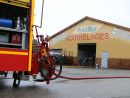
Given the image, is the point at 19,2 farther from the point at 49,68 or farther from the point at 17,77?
the point at 49,68

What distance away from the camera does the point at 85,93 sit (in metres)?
9.99

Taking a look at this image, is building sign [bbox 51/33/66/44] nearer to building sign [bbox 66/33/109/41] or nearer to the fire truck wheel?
building sign [bbox 66/33/109/41]

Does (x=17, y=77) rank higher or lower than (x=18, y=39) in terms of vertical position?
lower

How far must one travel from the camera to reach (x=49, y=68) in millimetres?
11398

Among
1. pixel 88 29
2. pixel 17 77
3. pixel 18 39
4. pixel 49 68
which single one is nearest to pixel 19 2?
pixel 18 39

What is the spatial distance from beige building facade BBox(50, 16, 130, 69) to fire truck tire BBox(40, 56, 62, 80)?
85.3 feet

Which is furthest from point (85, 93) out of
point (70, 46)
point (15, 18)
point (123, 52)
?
point (70, 46)

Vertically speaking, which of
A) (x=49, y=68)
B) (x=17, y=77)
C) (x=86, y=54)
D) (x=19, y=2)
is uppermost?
(x=19, y=2)

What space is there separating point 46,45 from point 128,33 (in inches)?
1089

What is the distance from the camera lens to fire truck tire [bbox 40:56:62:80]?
11.2 metres

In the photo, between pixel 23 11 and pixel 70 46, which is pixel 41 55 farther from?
pixel 70 46

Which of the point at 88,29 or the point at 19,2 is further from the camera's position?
the point at 88,29

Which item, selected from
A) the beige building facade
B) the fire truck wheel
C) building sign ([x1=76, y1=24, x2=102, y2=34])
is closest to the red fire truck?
the fire truck wheel

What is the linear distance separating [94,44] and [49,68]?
3052 cm
